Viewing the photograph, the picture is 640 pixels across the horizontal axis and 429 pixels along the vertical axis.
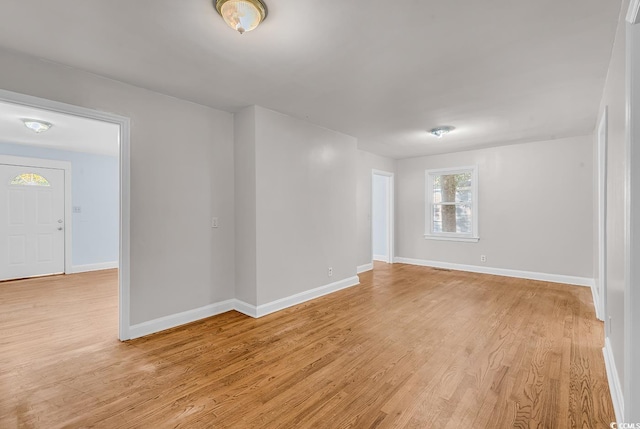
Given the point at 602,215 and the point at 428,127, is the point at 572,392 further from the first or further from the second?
the point at 428,127

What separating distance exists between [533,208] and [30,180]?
9.34m

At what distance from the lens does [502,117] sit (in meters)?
4.00

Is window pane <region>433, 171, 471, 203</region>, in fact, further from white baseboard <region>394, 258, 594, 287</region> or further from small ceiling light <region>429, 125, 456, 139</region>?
small ceiling light <region>429, 125, 456, 139</region>

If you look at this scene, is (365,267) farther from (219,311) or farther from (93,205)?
(93,205)

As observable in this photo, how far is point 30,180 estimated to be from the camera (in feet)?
18.6

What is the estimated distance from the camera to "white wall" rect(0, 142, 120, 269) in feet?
20.2

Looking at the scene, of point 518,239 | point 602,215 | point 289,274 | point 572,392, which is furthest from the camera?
point 518,239

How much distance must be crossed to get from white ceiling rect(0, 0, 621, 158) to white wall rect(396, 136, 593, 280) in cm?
167

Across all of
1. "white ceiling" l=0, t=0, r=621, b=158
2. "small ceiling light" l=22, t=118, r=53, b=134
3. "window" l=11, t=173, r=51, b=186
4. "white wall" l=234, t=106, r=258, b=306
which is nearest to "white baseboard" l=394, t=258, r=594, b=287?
"white ceiling" l=0, t=0, r=621, b=158

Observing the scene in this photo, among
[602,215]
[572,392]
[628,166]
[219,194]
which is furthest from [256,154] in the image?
[602,215]

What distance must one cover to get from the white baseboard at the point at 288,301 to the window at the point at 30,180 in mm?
5068

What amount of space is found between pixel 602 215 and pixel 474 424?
2.72 m

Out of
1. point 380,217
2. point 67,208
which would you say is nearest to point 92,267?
point 67,208

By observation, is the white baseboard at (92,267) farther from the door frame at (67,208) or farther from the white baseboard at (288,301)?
the white baseboard at (288,301)
